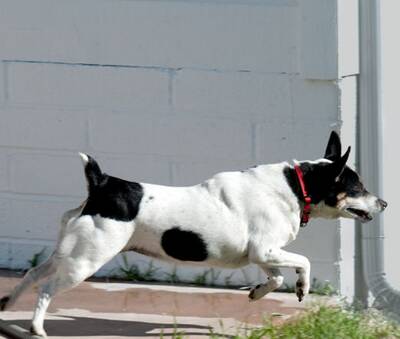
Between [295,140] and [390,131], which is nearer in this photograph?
[295,140]

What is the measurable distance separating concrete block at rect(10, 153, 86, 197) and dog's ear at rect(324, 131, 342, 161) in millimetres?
1883

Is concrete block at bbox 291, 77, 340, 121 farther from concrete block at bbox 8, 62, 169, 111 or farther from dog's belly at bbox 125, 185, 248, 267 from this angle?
dog's belly at bbox 125, 185, 248, 267

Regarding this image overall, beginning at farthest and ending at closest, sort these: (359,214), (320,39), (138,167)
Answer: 1. (138,167)
2. (320,39)
3. (359,214)

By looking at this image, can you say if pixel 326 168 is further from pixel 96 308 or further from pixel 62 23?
pixel 62 23

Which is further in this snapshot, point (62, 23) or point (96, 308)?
point (62, 23)

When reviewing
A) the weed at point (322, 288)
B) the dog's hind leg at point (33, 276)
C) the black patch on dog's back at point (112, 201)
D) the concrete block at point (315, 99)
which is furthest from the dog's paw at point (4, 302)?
the concrete block at point (315, 99)

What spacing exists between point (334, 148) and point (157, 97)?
1492 mm

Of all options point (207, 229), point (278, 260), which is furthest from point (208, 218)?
point (278, 260)

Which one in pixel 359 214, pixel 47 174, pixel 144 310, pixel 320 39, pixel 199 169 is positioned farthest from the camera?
pixel 47 174

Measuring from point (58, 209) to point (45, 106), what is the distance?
0.70 m

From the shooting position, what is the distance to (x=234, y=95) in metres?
8.62

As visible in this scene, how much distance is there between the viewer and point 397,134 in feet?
29.6

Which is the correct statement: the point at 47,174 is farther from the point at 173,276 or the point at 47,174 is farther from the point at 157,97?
the point at 173,276

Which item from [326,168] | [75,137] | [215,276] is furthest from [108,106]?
[326,168]
